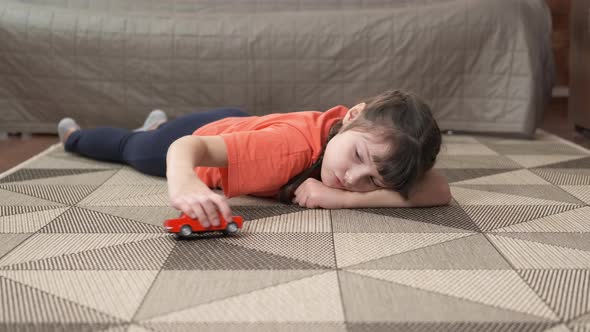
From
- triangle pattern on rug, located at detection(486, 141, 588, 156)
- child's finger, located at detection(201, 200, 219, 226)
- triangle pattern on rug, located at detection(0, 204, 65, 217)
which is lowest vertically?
triangle pattern on rug, located at detection(486, 141, 588, 156)

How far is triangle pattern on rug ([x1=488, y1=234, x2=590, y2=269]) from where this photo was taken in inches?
31.9

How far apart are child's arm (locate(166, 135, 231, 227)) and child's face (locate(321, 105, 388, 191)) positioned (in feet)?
0.64

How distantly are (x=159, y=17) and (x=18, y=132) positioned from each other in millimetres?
641

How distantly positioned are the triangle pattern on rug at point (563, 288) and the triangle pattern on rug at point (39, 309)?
0.49m

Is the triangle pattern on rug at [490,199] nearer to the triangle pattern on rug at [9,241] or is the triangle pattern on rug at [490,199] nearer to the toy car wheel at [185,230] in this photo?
A: the toy car wheel at [185,230]

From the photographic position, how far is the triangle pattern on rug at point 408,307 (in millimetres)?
643

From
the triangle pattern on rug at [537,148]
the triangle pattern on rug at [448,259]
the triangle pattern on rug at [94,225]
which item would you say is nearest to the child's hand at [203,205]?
the triangle pattern on rug at [94,225]

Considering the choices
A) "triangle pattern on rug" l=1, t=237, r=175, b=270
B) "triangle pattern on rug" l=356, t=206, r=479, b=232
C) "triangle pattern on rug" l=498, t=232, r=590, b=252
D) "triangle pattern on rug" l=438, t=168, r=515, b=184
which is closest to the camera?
"triangle pattern on rug" l=1, t=237, r=175, b=270

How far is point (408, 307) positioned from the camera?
2.19 feet

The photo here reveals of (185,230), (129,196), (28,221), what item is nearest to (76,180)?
(129,196)

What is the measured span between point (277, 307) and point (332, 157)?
459mm

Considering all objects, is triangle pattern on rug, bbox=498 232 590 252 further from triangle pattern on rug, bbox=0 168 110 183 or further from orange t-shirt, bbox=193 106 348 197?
triangle pattern on rug, bbox=0 168 110 183

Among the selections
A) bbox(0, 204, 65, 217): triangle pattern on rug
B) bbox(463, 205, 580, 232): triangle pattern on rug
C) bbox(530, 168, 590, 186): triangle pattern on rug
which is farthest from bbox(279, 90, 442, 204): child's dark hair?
bbox(0, 204, 65, 217): triangle pattern on rug

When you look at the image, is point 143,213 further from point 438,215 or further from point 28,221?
point 438,215
